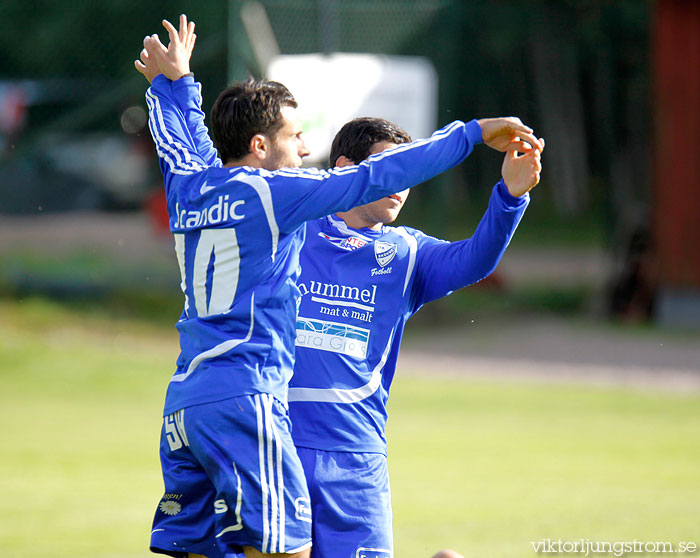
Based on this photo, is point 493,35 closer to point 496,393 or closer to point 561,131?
point 561,131

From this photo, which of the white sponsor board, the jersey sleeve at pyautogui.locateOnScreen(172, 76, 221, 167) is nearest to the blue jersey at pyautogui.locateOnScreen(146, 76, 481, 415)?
the jersey sleeve at pyautogui.locateOnScreen(172, 76, 221, 167)

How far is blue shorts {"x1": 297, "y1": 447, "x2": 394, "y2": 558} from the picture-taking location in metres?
3.42

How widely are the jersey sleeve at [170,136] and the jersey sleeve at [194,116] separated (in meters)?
0.01

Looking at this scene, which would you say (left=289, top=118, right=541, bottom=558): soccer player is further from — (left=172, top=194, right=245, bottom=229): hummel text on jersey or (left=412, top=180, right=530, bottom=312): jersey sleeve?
(left=172, top=194, right=245, bottom=229): hummel text on jersey

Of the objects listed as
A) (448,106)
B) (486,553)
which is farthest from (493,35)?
(486,553)

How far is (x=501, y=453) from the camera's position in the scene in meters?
9.30

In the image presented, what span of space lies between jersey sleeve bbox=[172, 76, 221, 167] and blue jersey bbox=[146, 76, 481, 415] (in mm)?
237

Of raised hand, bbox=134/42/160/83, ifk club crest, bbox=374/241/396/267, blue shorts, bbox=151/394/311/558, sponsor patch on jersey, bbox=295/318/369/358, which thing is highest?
raised hand, bbox=134/42/160/83

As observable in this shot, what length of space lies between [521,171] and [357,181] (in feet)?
2.10

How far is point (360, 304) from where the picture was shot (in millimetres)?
3641

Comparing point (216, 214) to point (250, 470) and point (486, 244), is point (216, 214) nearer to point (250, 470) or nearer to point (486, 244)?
point (250, 470)

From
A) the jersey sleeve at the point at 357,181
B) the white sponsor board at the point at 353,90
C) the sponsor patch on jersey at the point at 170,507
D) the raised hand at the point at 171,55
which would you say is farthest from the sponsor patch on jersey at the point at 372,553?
the white sponsor board at the point at 353,90

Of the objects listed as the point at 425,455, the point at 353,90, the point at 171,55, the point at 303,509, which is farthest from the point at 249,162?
the point at 353,90

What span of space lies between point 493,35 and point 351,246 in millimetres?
20602
